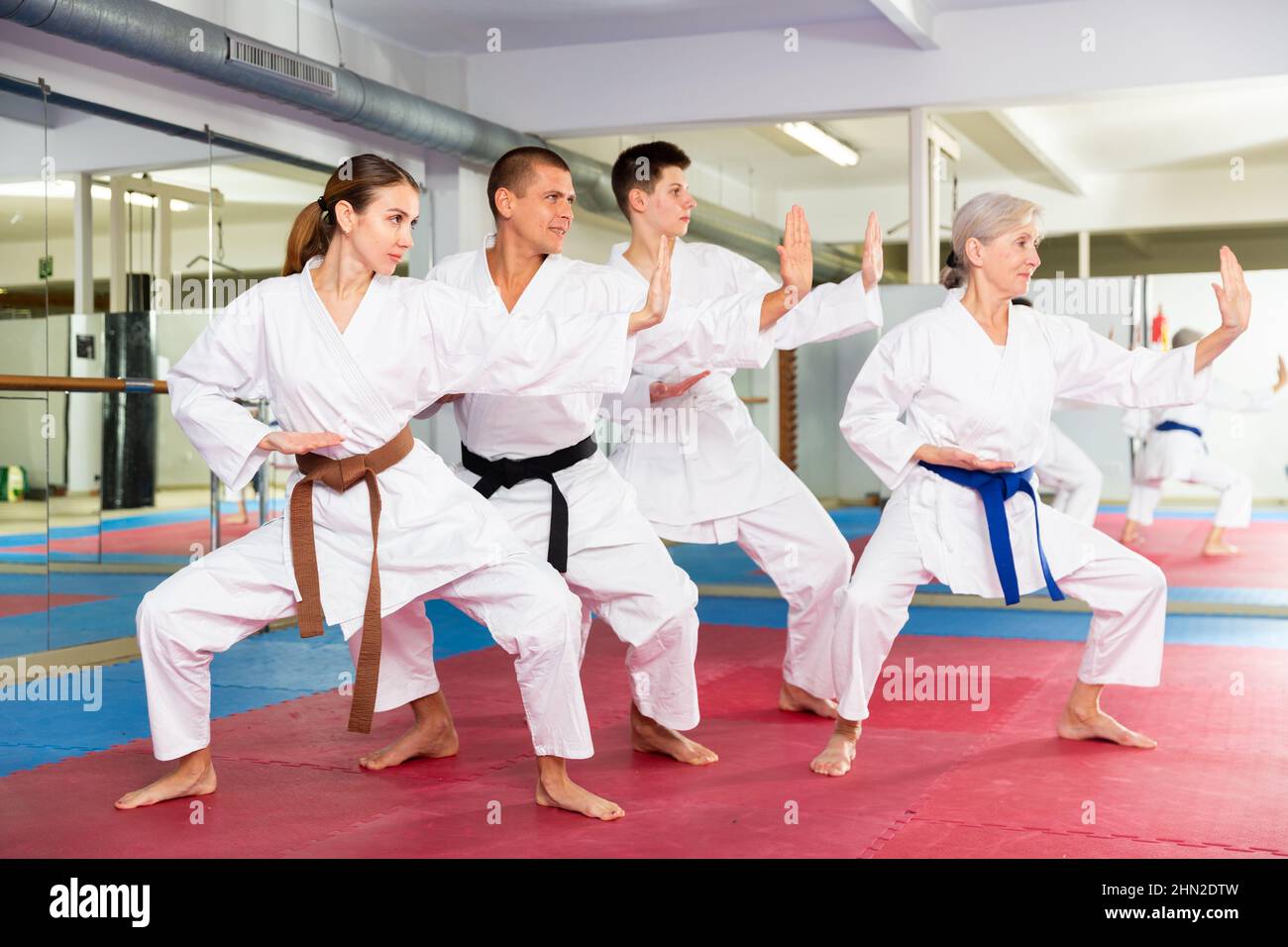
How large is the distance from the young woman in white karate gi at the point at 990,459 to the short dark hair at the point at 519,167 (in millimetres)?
995

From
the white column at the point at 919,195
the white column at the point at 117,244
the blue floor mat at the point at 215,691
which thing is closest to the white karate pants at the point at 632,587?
the blue floor mat at the point at 215,691

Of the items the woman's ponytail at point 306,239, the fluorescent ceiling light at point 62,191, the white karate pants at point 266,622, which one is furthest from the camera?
the fluorescent ceiling light at point 62,191

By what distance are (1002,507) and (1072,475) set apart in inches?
124

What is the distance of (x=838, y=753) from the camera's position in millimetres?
3320

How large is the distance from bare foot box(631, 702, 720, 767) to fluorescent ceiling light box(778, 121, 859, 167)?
19.4 ft

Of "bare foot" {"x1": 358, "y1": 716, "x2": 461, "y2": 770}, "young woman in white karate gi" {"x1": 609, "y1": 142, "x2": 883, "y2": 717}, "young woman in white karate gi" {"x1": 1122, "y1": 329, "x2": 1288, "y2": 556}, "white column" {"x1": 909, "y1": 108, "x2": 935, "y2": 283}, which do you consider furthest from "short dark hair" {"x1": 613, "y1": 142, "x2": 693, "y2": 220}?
"young woman in white karate gi" {"x1": 1122, "y1": 329, "x2": 1288, "y2": 556}

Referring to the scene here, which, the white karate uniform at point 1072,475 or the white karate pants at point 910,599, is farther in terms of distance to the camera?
the white karate uniform at point 1072,475

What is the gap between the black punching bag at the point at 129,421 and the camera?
5.45 meters

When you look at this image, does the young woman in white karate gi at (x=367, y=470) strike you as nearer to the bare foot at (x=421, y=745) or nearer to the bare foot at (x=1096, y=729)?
the bare foot at (x=421, y=745)

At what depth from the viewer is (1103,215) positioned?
35.3 feet

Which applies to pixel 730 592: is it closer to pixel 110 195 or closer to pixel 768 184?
pixel 110 195

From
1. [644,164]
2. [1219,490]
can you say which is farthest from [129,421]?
[1219,490]

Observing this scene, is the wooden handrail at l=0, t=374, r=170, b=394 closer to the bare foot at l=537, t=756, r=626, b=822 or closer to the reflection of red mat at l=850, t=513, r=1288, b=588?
the bare foot at l=537, t=756, r=626, b=822

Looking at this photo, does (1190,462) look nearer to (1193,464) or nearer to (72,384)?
(1193,464)
